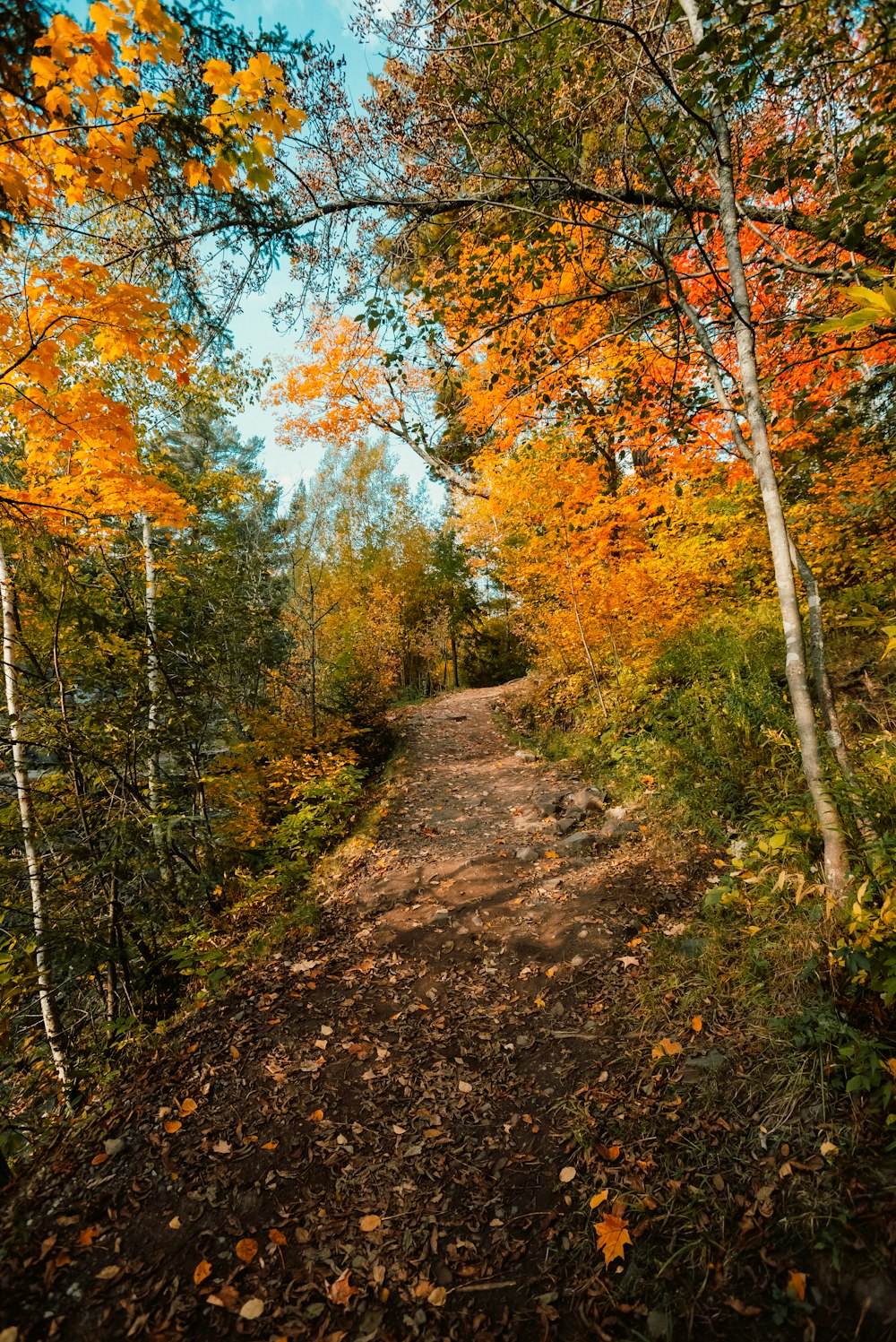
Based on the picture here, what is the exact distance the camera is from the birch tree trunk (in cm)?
278

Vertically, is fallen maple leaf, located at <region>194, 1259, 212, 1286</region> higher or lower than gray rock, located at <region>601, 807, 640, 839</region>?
lower

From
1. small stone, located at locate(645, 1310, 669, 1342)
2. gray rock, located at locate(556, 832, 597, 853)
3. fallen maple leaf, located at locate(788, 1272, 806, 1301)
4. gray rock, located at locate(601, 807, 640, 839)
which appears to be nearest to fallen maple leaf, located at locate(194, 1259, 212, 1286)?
small stone, located at locate(645, 1310, 669, 1342)

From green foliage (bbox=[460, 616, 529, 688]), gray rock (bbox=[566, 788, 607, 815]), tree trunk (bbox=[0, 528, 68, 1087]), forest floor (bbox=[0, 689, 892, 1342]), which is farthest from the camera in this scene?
green foliage (bbox=[460, 616, 529, 688])

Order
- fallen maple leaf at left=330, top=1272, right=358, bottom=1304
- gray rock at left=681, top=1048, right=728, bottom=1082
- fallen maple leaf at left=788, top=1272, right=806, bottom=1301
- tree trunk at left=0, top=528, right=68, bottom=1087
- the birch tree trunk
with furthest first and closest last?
tree trunk at left=0, top=528, right=68, bottom=1087
the birch tree trunk
gray rock at left=681, top=1048, right=728, bottom=1082
fallen maple leaf at left=330, top=1272, right=358, bottom=1304
fallen maple leaf at left=788, top=1272, right=806, bottom=1301

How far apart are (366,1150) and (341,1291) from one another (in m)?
0.61

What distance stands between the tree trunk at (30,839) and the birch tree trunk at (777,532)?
15.4 feet

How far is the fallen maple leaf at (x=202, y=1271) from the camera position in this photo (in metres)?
2.11

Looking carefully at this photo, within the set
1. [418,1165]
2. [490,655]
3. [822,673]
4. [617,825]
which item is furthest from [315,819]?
[490,655]

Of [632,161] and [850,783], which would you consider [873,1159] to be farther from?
[632,161]

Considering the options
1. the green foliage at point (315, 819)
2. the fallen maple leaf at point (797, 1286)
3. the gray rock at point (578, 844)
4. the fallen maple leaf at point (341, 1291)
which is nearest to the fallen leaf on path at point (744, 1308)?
the fallen maple leaf at point (797, 1286)

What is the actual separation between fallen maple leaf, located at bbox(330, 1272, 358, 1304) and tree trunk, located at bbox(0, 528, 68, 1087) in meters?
2.55

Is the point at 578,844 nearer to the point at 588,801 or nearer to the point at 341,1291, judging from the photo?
the point at 588,801

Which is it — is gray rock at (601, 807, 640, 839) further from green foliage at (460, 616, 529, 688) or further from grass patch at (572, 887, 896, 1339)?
green foliage at (460, 616, 529, 688)

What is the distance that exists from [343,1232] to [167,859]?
3.23 meters
